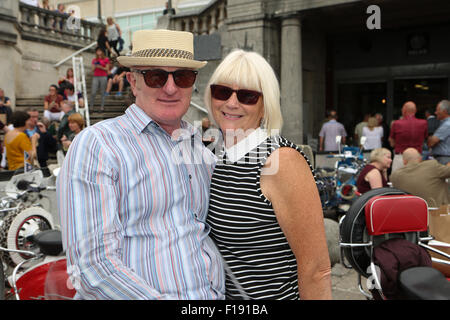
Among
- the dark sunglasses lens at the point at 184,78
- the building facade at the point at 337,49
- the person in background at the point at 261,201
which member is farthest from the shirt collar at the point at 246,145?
Result: the building facade at the point at 337,49

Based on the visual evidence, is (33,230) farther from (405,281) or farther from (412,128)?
(412,128)

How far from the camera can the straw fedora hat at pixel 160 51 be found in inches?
68.0

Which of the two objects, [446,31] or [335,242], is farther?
[446,31]

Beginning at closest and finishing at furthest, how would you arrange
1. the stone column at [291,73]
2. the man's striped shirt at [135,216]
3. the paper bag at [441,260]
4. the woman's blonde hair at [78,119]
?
the man's striped shirt at [135,216] → the paper bag at [441,260] → the woman's blonde hair at [78,119] → the stone column at [291,73]

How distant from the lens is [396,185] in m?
→ 5.38

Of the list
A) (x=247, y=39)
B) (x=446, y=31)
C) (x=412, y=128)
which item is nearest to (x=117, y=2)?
(x=247, y=39)

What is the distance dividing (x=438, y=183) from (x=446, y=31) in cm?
1061

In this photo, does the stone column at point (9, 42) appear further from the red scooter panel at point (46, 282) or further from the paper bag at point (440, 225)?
the paper bag at point (440, 225)

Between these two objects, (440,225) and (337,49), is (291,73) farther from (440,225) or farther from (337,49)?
(440,225)

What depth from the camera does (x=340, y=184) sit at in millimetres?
7383

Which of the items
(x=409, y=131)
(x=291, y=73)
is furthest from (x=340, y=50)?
(x=409, y=131)

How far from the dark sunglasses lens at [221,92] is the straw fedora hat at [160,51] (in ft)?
0.40

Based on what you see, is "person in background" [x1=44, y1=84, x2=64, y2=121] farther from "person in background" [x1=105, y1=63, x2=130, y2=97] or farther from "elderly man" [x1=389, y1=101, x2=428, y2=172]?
"elderly man" [x1=389, y1=101, x2=428, y2=172]

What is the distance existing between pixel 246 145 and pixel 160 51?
1.76ft
